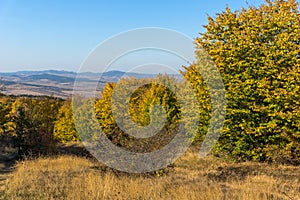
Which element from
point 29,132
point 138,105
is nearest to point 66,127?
point 138,105

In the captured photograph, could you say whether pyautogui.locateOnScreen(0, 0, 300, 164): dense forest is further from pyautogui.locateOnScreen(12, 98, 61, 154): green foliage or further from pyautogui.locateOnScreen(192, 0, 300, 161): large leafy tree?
pyautogui.locateOnScreen(12, 98, 61, 154): green foliage

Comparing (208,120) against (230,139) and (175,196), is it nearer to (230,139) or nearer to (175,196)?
(230,139)

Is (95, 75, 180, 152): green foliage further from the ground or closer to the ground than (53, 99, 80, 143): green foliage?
further from the ground

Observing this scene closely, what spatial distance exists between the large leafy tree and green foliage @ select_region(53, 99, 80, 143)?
22772 millimetres

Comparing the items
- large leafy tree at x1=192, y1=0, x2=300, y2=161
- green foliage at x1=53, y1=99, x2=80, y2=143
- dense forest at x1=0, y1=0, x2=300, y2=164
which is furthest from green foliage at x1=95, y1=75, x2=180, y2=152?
green foliage at x1=53, y1=99, x2=80, y2=143

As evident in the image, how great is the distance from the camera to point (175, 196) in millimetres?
5387

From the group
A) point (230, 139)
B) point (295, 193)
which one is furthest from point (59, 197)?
point (230, 139)

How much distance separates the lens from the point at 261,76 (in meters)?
14.0

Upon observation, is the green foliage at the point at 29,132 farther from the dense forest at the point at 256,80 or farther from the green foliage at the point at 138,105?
the green foliage at the point at 138,105

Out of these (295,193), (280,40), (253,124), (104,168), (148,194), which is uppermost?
(280,40)

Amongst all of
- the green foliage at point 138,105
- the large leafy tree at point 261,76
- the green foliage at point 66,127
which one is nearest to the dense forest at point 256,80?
the large leafy tree at point 261,76

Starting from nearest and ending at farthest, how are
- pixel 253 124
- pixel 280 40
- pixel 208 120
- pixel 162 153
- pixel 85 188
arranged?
pixel 85 188 → pixel 162 153 → pixel 280 40 → pixel 253 124 → pixel 208 120

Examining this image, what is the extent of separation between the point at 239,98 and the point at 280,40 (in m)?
3.32

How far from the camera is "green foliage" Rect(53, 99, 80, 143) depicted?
111 ft
